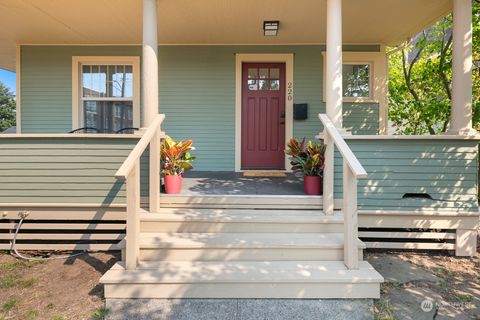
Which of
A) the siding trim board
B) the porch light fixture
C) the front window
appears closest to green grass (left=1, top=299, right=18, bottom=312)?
the front window

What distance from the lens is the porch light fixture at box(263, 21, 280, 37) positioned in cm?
465

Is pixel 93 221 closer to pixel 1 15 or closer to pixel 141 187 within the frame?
pixel 141 187

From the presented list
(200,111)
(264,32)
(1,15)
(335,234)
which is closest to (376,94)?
(264,32)

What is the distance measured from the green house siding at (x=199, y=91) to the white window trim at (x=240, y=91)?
0.23 feet

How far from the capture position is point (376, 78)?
18.4 ft

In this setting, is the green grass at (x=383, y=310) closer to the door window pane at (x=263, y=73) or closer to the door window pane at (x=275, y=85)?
the door window pane at (x=275, y=85)

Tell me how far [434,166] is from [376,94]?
230 cm

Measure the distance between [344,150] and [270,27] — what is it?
2.47 metres

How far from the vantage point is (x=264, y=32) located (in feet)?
Result: 16.3

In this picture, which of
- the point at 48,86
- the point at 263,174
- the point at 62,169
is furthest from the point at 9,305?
the point at 48,86

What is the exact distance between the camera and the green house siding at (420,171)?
12.0 feet

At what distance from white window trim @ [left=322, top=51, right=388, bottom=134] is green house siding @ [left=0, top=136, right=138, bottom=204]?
3560 millimetres

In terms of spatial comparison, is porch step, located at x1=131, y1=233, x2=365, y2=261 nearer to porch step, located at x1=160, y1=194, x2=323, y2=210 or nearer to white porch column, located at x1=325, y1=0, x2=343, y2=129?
porch step, located at x1=160, y1=194, x2=323, y2=210

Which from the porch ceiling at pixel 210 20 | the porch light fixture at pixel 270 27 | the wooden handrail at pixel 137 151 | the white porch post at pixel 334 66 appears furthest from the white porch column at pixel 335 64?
the wooden handrail at pixel 137 151
